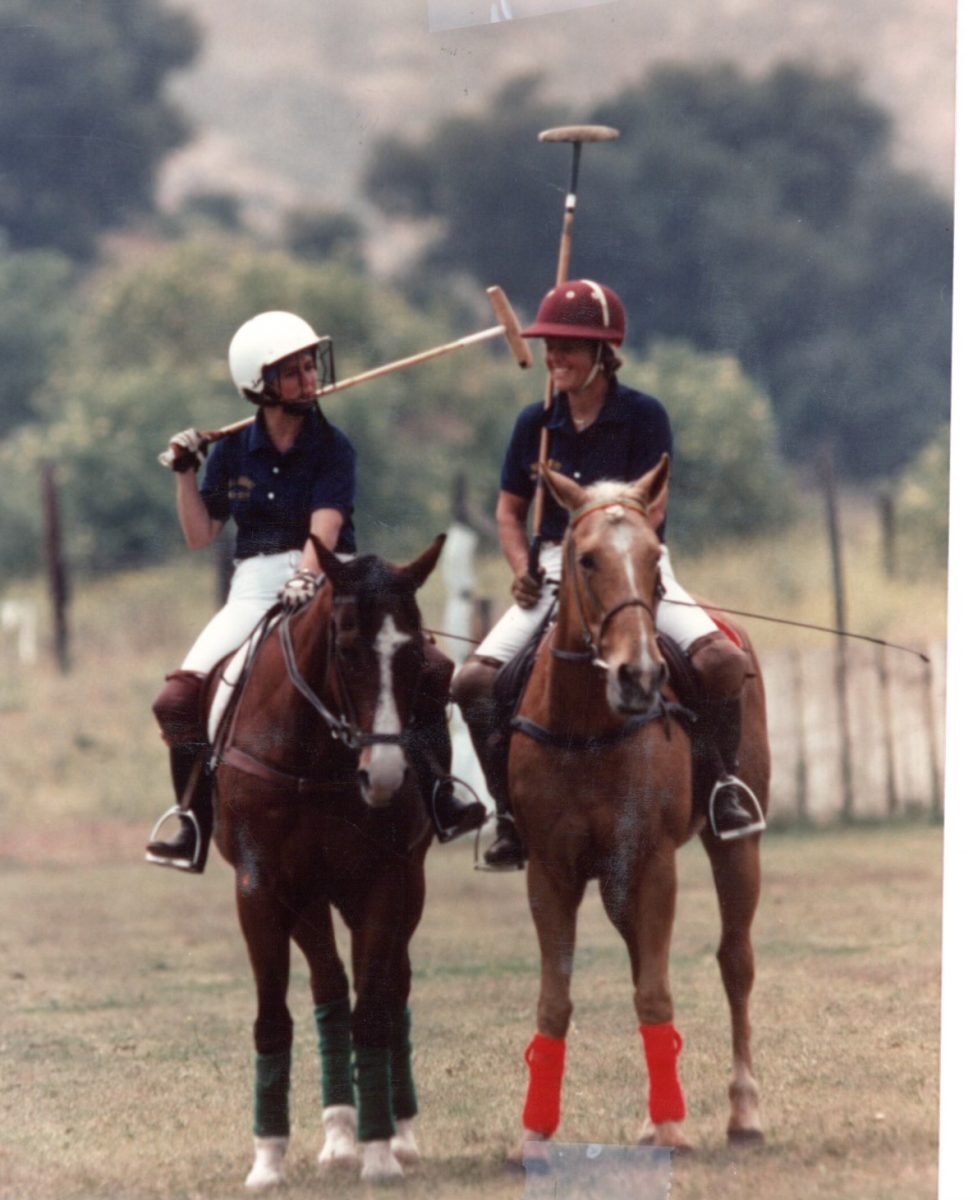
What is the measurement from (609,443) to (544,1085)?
7.73 feet

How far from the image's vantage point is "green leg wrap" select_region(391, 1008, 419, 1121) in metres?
7.80

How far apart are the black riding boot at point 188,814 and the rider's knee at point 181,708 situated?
5 centimetres

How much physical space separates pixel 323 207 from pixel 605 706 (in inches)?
447

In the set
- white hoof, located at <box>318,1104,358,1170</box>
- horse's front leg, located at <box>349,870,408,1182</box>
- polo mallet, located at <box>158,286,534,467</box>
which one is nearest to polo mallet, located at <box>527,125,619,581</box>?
polo mallet, located at <box>158,286,534,467</box>

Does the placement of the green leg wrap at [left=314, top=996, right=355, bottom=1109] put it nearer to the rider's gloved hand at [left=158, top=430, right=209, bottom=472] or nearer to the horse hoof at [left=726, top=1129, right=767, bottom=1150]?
the horse hoof at [left=726, top=1129, right=767, bottom=1150]

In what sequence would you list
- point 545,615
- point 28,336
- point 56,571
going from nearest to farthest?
1. point 545,615
2. point 56,571
3. point 28,336

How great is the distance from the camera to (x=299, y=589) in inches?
294

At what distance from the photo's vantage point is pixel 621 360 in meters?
7.67

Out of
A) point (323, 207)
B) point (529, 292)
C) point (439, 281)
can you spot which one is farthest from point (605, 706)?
point (323, 207)

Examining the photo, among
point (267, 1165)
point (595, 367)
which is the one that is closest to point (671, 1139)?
point (267, 1165)

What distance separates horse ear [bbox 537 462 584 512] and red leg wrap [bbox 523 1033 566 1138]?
1912 millimetres

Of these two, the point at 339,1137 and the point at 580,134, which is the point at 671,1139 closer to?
the point at 339,1137

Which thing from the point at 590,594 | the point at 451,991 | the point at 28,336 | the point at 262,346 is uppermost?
the point at 28,336

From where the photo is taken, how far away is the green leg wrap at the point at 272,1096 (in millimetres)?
7512
